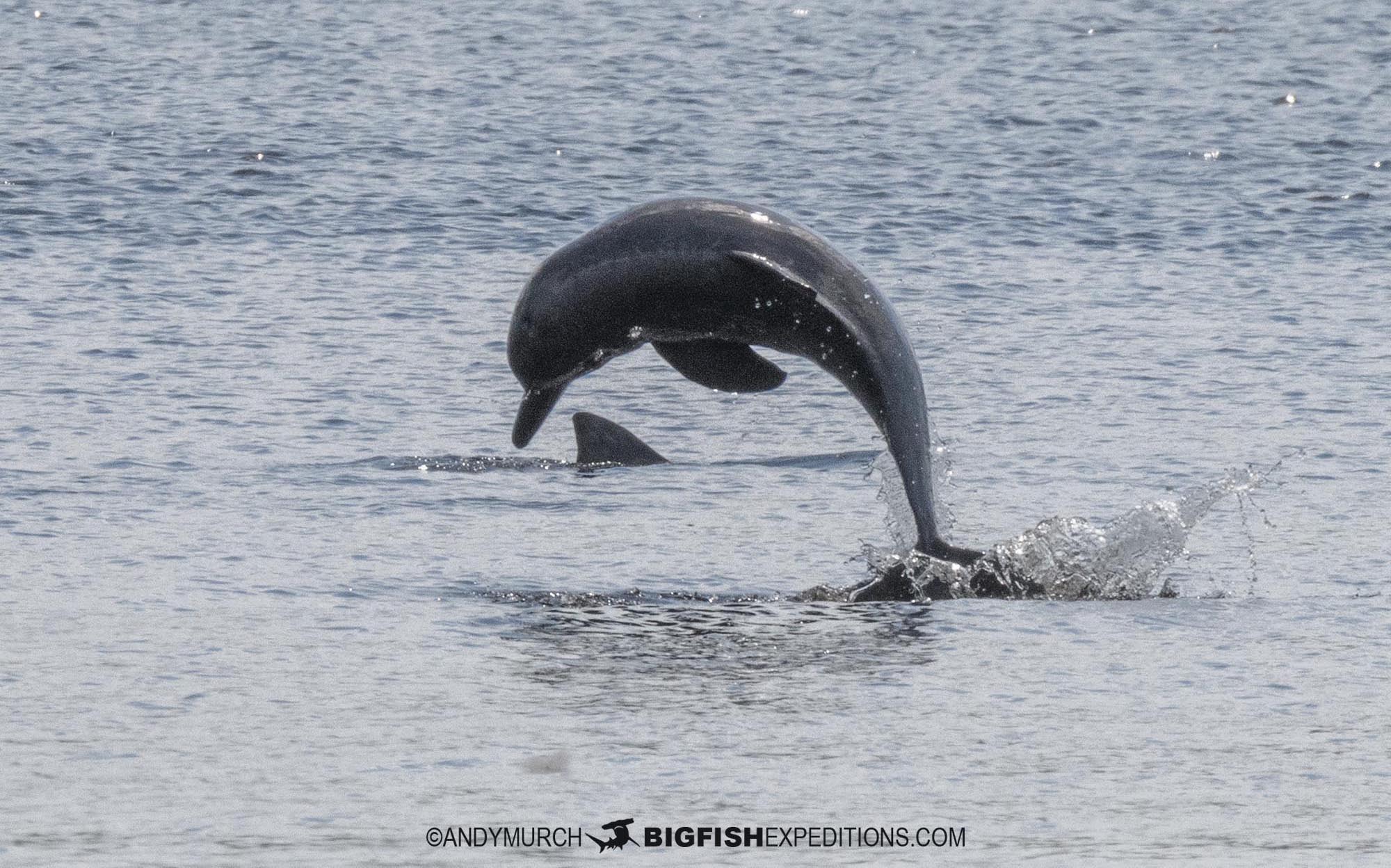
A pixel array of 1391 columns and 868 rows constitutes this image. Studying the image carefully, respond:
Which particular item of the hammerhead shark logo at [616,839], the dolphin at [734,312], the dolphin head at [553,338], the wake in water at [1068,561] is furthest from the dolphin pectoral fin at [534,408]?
the hammerhead shark logo at [616,839]

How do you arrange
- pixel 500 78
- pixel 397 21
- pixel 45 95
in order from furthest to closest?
pixel 397 21 → pixel 500 78 → pixel 45 95

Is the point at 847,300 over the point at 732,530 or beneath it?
over

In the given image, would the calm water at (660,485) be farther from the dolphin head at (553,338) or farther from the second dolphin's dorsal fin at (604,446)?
the dolphin head at (553,338)

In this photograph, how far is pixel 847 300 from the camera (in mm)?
11992

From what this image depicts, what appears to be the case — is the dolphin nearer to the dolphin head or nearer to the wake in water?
the dolphin head

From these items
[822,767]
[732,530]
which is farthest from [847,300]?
[822,767]

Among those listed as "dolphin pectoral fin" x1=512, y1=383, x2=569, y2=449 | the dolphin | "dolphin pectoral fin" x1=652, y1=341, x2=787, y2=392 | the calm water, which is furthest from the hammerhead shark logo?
"dolphin pectoral fin" x1=512, y1=383, x2=569, y2=449

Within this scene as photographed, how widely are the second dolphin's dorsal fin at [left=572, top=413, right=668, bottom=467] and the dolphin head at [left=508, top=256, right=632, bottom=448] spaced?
100cm

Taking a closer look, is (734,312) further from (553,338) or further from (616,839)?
(616,839)

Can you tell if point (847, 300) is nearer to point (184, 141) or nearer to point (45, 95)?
point (184, 141)

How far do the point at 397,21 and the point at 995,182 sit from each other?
44.5 ft

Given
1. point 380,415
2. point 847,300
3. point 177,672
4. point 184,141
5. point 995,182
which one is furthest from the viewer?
point 184,141

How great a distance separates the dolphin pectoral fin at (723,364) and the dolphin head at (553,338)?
0.30 m

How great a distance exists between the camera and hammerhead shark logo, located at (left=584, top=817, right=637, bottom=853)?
27.2 ft
